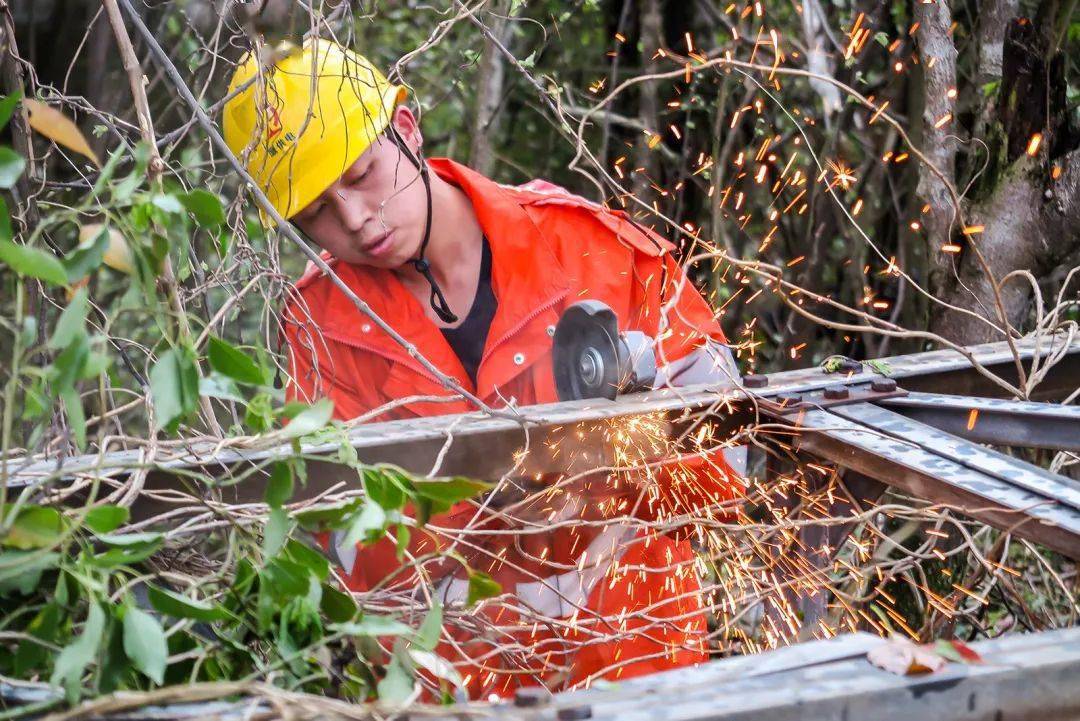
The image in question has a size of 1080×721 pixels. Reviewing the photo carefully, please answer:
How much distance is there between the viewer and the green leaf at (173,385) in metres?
1.48

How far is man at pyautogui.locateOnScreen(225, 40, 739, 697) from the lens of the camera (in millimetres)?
2975

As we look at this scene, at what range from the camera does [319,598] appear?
1.72m

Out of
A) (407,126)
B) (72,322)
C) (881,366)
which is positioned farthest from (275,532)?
(407,126)

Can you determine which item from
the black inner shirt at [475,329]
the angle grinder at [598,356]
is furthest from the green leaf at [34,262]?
the black inner shirt at [475,329]

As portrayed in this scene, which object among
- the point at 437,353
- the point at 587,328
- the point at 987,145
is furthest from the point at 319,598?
the point at 987,145

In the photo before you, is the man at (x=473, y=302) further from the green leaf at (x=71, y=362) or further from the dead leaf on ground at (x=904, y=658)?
the green leaf at (x=71, y=362)

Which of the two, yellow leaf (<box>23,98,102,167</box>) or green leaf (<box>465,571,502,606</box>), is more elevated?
yellow leaf (<box>23,98,102,167</box>)

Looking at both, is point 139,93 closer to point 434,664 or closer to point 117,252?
point 117,252

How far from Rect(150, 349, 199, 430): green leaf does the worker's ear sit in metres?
1.87

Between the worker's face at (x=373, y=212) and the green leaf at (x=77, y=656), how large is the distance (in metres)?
1.78

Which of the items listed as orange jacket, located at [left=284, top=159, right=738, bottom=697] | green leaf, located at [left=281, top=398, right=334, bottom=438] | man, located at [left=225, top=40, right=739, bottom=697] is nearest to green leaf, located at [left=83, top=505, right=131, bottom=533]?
green leaf, located at [left=281, top=398, right=334, bottom=438]

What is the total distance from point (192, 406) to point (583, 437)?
1060 millimetres

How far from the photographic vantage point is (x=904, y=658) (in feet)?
4.66

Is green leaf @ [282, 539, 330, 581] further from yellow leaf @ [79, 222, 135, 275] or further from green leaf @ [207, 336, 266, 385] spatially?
yellow leaf @ [79, 222, 135, 275]
